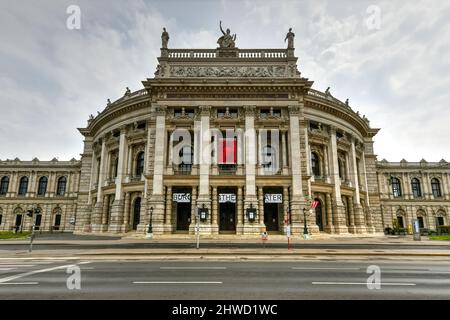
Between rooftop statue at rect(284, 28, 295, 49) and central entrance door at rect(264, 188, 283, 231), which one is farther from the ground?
rooftop statue at rect(284, 28, 295, 49)

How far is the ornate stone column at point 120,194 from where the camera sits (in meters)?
36.2

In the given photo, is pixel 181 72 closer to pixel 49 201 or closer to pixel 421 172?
pixel 49 201

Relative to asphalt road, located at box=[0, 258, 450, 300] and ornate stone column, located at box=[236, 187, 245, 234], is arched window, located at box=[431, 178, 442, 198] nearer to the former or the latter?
ornate stone column, located at box=[236, 187, 245, 234]

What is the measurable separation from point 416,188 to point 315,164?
4108 cm

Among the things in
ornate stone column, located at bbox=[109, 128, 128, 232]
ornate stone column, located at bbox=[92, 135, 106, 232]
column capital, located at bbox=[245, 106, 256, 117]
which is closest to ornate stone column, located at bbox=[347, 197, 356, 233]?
column capital, located at bbox=[245, 106, 256, 117]

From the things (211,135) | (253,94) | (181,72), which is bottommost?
(211,135)

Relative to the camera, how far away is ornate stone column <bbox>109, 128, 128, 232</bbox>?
36.2m

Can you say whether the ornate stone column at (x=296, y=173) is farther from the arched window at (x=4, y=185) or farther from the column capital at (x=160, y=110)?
the arched window at (x=4, y=185)

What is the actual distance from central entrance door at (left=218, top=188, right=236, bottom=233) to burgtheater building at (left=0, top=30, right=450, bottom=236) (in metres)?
0.12

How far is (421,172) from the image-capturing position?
64062 millimetres

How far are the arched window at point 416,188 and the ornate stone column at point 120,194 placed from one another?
63997 mm
